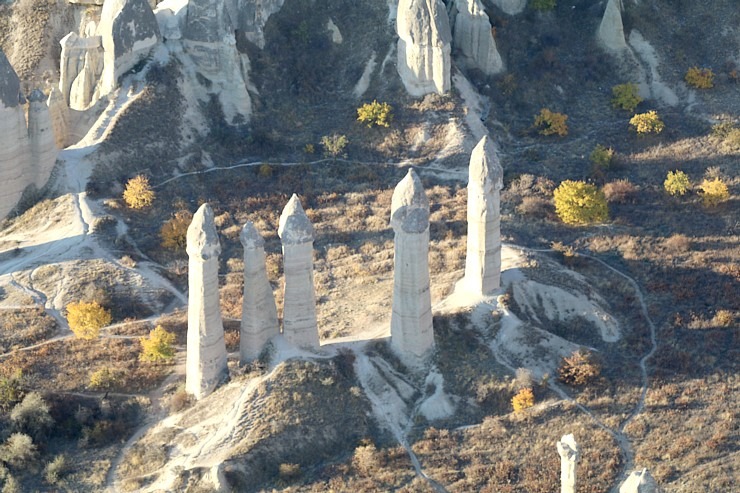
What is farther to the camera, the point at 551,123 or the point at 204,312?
the point at 551,123

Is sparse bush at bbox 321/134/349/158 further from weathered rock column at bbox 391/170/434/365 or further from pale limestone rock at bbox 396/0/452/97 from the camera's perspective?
weathered rock column at bbox 391/170/434/365

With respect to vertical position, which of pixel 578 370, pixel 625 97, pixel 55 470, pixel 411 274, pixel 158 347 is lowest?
pixel 55 470

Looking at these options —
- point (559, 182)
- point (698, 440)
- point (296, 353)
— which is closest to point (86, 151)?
point (296, 353)

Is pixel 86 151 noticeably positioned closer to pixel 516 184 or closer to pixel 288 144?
pixel 288 144

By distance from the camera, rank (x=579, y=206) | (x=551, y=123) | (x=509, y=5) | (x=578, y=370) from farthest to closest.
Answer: (x=509, y=5) < (x=551, y=123) < (x=579, y=206) < (x=578, y=370)

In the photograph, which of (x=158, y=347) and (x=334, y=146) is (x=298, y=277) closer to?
(x=158, y=347)

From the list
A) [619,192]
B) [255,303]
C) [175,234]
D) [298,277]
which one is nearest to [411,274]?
[298,277]

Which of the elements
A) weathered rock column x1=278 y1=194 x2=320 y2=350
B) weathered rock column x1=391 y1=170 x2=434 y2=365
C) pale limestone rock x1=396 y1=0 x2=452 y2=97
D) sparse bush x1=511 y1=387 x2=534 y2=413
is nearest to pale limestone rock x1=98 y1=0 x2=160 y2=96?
pale limestone rock x1=396 y1=0 x2=452 y2=97

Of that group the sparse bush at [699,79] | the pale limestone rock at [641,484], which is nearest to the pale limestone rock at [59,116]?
the sparse bush at [699,79]
